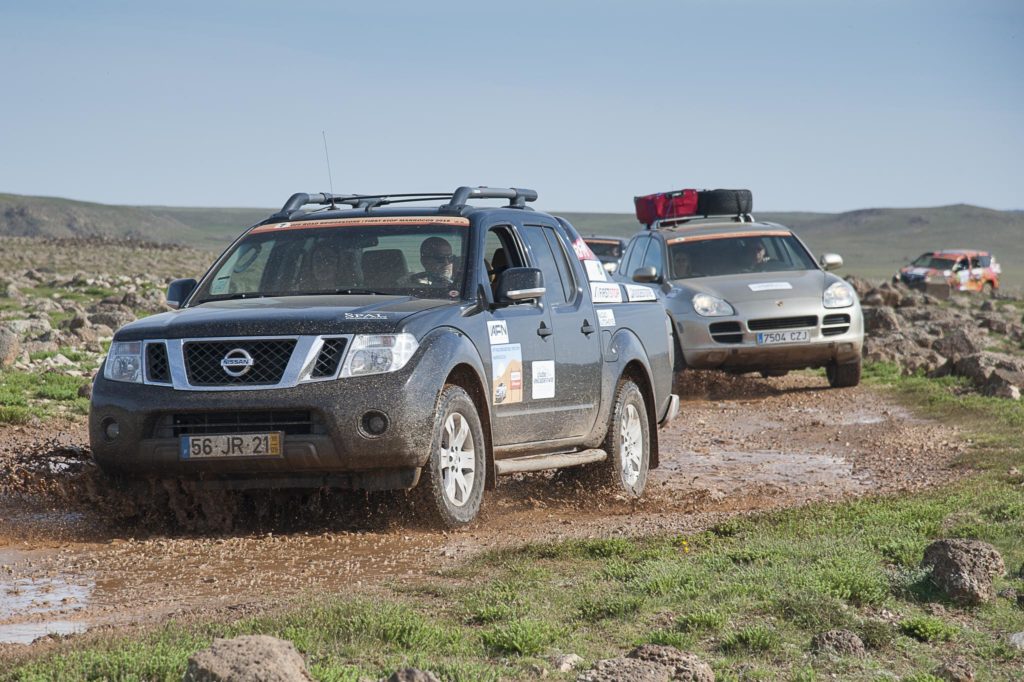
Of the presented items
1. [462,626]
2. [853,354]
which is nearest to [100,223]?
[853,354]

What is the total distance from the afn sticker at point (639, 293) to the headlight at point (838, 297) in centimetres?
619

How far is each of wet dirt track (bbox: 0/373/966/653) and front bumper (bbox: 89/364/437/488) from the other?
328 millimetres

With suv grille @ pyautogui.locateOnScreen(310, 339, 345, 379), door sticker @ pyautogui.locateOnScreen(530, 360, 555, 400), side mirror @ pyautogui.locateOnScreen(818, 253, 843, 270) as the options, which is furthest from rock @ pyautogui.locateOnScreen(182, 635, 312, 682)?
side mirror @ pyautogui.locateOnScreen(818, 253, 843, 270)

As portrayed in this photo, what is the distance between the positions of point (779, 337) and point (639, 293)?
608 cm

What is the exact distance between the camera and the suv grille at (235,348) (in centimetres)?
735

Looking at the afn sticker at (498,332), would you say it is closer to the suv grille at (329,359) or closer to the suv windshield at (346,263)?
the suv windshield at (346,263)

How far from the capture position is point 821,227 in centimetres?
19038

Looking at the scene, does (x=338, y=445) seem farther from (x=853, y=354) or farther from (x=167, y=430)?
(x=853, y=354)

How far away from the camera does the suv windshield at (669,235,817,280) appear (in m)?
17.3

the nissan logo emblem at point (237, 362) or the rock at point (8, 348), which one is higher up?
the nissan logo emblem at point (237, 362)

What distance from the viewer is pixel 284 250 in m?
8.74

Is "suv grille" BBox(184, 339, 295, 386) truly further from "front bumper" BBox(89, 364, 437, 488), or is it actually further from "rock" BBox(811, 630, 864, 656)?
"rock" BBox(811, 630, 864, 656)

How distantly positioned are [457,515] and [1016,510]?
299cm

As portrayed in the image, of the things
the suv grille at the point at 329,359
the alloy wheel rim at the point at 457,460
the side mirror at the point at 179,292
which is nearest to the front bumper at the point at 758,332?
the side mirror at the point at 179,292
